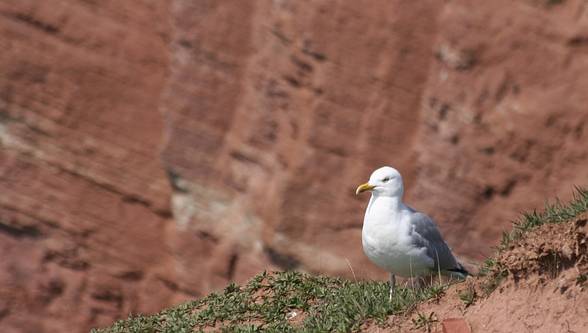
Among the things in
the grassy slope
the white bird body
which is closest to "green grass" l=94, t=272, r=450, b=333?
the grassy slope

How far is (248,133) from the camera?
18250 millimetres

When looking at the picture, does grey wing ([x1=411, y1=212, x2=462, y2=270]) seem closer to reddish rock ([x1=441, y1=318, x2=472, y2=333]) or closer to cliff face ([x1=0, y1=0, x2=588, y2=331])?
reddish rock ([x1=441, y1=318, x2=472, y2=333])

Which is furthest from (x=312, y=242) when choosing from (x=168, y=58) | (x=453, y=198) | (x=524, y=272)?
(x=524, y=272)

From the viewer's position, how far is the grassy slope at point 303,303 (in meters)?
6.54

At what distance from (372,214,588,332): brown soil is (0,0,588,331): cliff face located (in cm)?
958

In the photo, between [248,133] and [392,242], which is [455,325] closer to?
[392,242]

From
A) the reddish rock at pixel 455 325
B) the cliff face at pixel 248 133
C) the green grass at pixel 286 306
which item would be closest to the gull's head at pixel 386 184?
the green grass at pixel 286 306

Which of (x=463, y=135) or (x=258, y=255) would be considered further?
(x=258, y=255)

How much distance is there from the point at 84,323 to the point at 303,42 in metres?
6.13

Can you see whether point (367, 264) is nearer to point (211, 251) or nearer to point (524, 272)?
point (211, 251)

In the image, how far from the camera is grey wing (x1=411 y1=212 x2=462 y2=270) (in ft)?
25.0

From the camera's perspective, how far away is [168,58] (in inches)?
749

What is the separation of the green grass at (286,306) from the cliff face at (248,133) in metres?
7.82

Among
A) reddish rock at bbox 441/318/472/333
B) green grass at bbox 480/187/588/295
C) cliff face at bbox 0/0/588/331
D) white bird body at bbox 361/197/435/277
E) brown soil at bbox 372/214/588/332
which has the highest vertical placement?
cliff face at bbox 0/0/588/331
